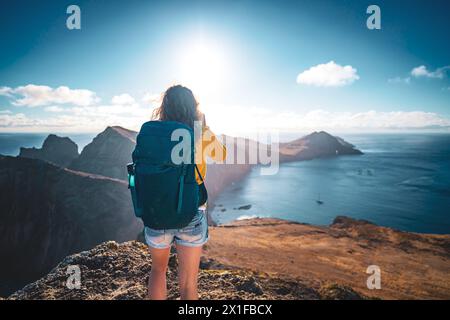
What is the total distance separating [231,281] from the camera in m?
5.09

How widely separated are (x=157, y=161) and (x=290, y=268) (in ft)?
60.7

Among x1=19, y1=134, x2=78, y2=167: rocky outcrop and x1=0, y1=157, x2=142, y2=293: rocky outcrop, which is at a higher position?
x1=19, y1=134, x2=78, y2=167: rocky outcrop

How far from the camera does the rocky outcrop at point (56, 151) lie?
13357 cm

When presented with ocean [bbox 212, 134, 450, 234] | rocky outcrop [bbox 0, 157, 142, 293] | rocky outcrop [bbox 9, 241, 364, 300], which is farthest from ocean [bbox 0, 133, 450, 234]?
rocky outcrop [bbox 9, 241, 364, 300]

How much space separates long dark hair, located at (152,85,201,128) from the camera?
280 cm

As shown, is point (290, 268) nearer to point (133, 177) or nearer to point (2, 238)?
point (133, 177)

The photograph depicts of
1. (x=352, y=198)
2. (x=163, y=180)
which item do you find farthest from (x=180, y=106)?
(x=352, y=198)

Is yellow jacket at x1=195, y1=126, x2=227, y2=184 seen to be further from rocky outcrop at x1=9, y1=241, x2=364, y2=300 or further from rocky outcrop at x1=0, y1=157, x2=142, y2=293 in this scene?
rocky outcrop at x1=0, y1=157, x2=142, y2=293

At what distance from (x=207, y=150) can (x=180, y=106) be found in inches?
→ 21.7

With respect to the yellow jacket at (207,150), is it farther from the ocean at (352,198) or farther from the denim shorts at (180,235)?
the ocean at (352,198)

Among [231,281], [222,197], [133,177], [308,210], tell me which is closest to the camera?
[133,177]

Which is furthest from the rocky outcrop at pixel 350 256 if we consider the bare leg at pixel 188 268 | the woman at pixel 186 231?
the woman at pixel 186 231

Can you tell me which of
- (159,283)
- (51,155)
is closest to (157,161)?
(159,283)

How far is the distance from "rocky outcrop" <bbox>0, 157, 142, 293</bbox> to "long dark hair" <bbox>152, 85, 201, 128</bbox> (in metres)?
47.2
